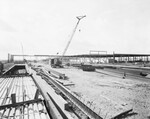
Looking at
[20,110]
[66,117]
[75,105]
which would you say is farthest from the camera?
[75,105]

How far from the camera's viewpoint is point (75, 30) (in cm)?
4938

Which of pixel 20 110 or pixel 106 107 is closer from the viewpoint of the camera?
pixel 20 110

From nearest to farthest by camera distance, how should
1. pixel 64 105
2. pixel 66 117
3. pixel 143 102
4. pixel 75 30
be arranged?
1. pixel 66 117
2. pixel 64 105
3. pixel 143 102
4. pixel 75 30

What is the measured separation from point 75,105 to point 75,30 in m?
46.4

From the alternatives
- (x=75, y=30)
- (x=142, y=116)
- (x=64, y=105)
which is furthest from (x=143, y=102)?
(x=75, y=30)

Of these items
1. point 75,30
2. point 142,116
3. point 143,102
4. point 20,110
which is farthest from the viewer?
point 75,30

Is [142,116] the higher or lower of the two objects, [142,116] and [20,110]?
the lower

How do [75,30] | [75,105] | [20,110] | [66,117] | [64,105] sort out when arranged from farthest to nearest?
1. [75,30]
2. [75,105]
3. [64,105]
4. [20,110]
5. [66,117]

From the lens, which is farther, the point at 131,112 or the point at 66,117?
the point at 131,112

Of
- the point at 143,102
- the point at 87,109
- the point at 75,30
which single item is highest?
the point at 75,30

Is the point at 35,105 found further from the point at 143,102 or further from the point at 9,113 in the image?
the point at 143,102

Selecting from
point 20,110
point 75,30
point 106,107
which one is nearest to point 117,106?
point 106,107

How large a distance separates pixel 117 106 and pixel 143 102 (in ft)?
7.49

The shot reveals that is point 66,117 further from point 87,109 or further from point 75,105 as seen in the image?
point 75,105
